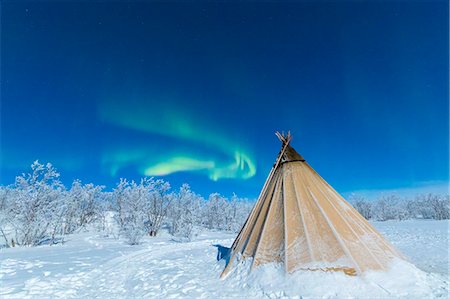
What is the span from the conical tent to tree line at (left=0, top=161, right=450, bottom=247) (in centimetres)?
973

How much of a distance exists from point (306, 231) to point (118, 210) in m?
19.9

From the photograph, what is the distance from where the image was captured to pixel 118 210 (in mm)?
21750

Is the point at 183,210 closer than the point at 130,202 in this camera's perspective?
No

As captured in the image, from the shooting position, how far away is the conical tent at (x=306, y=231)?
5.44 m

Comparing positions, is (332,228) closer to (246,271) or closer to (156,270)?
(246,271)

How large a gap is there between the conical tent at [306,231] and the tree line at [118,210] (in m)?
9.73

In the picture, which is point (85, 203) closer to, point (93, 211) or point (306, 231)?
point (93, 211)

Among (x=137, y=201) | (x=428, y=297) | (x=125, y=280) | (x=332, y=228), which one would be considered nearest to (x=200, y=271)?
(x=125, y=280)

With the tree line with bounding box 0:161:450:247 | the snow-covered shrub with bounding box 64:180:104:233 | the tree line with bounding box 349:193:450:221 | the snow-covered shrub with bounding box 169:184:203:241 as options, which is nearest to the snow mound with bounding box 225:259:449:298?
the tree line with bounding box 0:161:450:247

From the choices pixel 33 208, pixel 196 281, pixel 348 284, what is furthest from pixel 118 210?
pixel 348 284

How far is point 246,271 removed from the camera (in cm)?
605

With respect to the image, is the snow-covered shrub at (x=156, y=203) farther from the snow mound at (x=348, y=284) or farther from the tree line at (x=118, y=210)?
the snow mound at (x=348, y=284)

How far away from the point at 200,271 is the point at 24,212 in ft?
33.9

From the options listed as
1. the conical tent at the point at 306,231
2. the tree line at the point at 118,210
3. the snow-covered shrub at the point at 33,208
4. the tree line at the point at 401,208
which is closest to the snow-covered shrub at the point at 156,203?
the tree line at the point at 118,210
